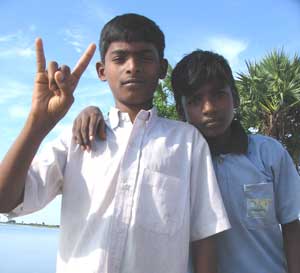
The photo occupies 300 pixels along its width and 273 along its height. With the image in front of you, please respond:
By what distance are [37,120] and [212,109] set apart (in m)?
0.71

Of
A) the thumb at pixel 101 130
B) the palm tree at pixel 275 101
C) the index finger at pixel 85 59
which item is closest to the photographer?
the index finger at pixel 85 59

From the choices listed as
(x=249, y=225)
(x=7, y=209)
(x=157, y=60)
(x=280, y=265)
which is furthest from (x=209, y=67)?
(x=7, y=209)

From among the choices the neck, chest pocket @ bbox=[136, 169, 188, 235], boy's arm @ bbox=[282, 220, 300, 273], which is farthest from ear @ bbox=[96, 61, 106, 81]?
boy's arm @ bbox=[282, 220, 300, 273]

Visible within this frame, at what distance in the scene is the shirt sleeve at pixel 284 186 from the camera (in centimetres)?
158

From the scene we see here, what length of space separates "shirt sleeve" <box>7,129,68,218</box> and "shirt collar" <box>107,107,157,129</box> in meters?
0.19

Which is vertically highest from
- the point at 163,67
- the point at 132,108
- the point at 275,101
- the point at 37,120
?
the point at 275,101

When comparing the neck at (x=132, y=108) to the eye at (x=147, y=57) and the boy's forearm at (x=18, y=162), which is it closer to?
the eye at (x=147, y=57)

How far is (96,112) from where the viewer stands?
1.53 meters

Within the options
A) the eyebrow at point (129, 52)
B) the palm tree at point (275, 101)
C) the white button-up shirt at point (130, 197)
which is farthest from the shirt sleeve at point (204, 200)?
the palm tree at point (275, 101)

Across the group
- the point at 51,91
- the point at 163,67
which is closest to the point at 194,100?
the point at 163,67

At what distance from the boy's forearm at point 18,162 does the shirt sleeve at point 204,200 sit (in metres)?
0.54

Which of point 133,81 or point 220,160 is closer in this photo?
point 133,81

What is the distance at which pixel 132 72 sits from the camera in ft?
4.91

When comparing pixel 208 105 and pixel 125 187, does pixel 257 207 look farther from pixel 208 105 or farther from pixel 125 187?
pixel 125 187
